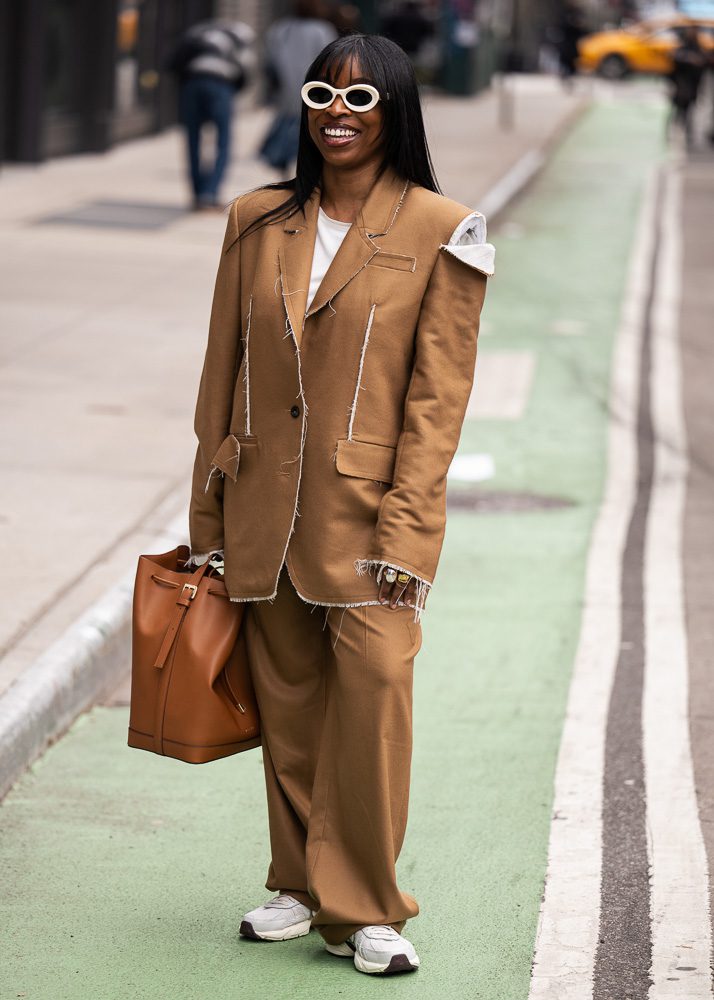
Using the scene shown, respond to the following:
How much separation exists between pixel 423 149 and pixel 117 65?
2113 cm

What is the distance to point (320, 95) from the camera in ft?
12.5

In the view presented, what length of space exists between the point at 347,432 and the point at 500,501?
525 centimetres

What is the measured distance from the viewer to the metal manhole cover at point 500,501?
890 centimetres

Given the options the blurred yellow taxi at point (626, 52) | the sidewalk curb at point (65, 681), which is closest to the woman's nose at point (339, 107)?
the sidewalk curb at point (65, 681)

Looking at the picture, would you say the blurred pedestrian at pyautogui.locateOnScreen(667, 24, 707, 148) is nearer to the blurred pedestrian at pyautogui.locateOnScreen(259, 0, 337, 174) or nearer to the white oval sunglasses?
the blurred pedestrian at pyautogui.locateOnScreen(259, 0, 337, 174)

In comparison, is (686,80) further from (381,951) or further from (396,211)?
(381,951)

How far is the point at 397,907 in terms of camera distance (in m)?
3.97

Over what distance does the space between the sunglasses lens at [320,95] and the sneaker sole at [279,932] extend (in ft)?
6.09

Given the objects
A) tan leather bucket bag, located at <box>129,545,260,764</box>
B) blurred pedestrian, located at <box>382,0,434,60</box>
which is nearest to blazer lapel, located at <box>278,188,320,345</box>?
tan leather bucket bag, located at <box>129,545,260,764</box>

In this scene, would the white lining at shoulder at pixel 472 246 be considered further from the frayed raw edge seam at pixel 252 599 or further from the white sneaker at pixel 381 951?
the white sneaker at pixel 381 951

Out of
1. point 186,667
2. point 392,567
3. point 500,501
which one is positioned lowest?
point 500,501

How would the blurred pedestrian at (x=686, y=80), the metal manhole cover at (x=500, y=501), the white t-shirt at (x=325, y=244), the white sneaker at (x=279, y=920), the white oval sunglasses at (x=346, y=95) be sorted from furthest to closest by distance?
the blurred pedestrian at (x=686, y=80), the metal manhole cover at (x=500, y=501), the white sneaker at (x=279, y=920), the white t-shirt at (x=325, y=244), the white oval sunglasses at (x=346, y=95)

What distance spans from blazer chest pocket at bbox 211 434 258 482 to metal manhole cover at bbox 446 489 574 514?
4944mm

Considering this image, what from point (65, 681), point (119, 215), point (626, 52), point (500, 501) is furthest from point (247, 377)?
point (626, 52)
